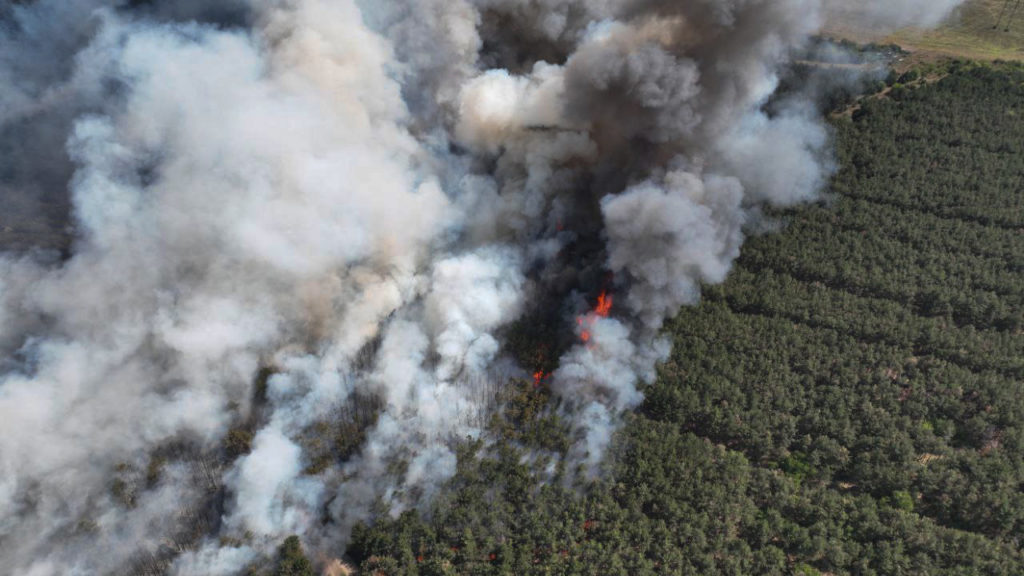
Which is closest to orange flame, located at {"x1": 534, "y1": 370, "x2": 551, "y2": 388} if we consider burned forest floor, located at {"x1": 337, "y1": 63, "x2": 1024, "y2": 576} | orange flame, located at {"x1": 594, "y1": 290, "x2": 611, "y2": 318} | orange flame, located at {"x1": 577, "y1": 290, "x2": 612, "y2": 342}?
burned forest floor, located at {"x1": 337, "y1": 63, "x2": 1024, "y2": 576}

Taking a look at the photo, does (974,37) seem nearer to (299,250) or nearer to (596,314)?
(596,314)

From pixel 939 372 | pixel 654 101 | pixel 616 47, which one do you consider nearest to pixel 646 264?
pixel 654 101

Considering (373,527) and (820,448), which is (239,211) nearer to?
(373,527)

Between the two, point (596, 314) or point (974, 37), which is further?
point (974, 37)

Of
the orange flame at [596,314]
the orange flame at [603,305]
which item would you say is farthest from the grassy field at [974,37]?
the orange flame at [596,314]

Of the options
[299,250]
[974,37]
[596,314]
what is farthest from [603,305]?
[974,37]

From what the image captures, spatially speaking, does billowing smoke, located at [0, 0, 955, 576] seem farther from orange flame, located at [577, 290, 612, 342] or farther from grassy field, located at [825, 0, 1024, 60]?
grassy field, located at [825, 0, 1024, 60]

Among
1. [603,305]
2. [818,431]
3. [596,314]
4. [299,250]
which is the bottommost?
[818,431]
